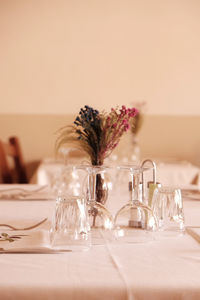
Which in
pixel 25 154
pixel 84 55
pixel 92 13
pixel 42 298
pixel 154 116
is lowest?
pixel 42 298

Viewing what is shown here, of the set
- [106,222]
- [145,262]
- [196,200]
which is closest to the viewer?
[145,262]

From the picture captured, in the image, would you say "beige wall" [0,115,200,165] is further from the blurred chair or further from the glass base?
the glass base

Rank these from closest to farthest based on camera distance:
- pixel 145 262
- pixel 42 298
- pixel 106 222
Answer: pixel 42 298
pixel 145 262
pixel 106 222

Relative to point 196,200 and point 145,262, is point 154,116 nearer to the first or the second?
point 196,200

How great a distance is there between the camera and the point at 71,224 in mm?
1257

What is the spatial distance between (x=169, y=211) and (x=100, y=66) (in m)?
3.97

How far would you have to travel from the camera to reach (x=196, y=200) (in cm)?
212

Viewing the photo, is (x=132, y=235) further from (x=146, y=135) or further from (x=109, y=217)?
(x=146, y=135)

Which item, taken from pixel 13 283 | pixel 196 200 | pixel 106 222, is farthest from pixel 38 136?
pixel 13 283

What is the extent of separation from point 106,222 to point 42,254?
10.6 inches

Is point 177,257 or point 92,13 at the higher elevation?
point 92,13

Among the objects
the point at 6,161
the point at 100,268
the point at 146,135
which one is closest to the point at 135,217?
the point at 100,268

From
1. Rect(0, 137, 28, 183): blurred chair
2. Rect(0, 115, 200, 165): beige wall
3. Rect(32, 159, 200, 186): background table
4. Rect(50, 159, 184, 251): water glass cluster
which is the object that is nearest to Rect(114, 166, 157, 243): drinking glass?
Rect(50, 159, 184, 251): water glass cluster

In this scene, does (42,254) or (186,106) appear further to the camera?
(186,106)
